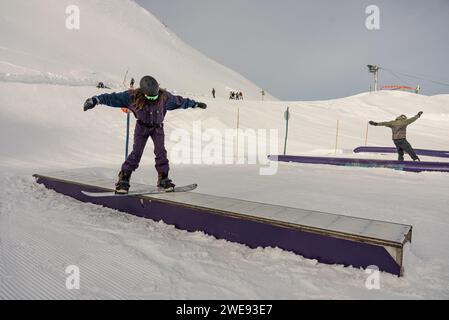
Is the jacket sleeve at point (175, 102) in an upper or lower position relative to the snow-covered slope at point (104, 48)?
lower

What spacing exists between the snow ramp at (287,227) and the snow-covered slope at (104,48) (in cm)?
2537

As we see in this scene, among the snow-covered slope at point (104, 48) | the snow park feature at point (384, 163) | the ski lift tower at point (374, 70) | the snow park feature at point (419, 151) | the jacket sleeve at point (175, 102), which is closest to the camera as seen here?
the jacket sleeve at point (175, 102)

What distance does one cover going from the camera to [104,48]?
59.0 metres

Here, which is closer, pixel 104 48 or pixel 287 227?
pixel 287 227

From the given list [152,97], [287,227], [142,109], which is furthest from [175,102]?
[287,227]

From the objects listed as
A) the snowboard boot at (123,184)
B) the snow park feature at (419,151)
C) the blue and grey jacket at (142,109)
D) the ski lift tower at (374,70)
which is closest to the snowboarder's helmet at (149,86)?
the blue and grey jacket at (142,109)

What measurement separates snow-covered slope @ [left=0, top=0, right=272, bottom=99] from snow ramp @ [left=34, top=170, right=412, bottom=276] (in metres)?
25.4

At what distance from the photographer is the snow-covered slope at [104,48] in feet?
138

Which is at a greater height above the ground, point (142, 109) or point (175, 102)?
point (175, 102)

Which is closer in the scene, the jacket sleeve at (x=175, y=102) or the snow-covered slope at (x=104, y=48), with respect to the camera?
the jacket sleeve at (x=175, y=102)

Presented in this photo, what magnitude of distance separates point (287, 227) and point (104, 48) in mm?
63800

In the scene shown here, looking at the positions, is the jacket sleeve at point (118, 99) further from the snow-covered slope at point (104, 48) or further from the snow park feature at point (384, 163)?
the snow-covered slope at point (104, 48)

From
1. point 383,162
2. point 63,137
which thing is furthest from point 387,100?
point 63,137

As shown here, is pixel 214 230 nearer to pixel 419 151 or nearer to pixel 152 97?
pixel 152 97
